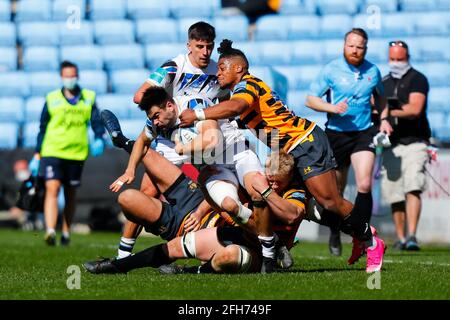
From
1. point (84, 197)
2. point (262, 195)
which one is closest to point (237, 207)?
point (262, 195)

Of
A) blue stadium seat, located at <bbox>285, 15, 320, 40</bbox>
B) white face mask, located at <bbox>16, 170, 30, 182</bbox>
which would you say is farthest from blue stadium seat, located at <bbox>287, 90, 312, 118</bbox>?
white face mask, located at <bbox>16, 170, 30, 182</bbox>

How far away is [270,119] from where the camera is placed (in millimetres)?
7566

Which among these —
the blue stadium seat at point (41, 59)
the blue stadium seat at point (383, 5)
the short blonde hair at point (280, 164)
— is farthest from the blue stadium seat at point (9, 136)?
the short blonde hair at point (280, 164)

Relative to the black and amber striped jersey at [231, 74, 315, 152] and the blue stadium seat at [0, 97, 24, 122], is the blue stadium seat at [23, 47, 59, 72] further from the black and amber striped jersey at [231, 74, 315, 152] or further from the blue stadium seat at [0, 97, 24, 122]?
the black and amber striped jersey at [231, 74, 315, 152]

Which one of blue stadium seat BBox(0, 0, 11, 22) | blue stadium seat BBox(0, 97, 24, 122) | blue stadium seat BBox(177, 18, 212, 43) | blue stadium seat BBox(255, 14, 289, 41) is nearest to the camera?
blue stadium seat BBox(0, 97, 24, 122)

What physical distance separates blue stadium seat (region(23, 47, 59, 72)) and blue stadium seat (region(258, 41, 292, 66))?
384cm

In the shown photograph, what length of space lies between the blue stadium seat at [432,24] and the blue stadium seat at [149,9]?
466 centimetres

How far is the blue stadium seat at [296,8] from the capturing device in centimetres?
1880

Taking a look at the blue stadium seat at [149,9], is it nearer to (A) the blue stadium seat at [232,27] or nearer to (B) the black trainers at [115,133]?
(A) the blue stadium seat at [232,27]

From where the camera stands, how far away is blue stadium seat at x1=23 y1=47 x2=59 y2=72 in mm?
18953

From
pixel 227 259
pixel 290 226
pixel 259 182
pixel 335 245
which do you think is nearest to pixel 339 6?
pixel 335 245

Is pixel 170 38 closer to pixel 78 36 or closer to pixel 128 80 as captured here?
pixel 128 80

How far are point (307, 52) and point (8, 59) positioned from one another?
18.3ft

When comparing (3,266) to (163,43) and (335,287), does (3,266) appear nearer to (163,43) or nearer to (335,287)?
(335,287)
